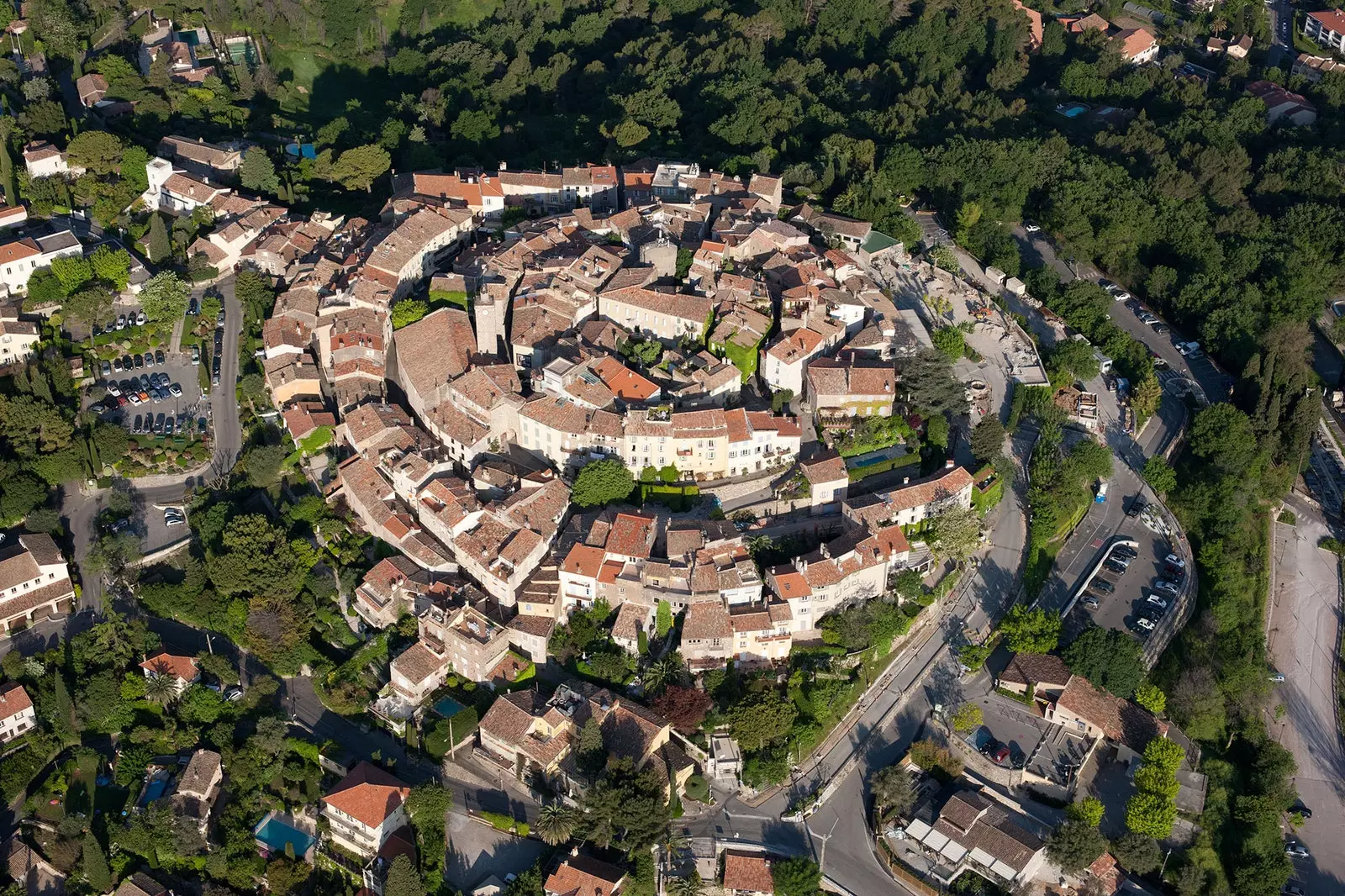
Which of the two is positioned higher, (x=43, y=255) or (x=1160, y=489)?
(x=43, y=255)

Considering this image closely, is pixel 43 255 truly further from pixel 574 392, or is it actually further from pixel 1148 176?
pixel 1148 176

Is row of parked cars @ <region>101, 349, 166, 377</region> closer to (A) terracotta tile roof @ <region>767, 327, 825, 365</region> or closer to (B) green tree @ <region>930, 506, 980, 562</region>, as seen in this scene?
(A) terracotta tile roof @ <region>767, 327, 825, 365</region>

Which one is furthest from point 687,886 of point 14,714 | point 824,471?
point 14,714

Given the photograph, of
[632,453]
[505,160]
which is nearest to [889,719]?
[632,453]

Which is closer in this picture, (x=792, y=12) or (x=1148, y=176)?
(x=1148, y=176)

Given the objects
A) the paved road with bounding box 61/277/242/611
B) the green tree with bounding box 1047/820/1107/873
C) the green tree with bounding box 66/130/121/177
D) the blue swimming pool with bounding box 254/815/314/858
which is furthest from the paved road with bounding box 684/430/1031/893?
the green tree with bounding box 66/130/121/177

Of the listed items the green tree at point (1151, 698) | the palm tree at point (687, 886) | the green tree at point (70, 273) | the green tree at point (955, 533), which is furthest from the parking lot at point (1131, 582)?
the green tree at point (70, 273)
